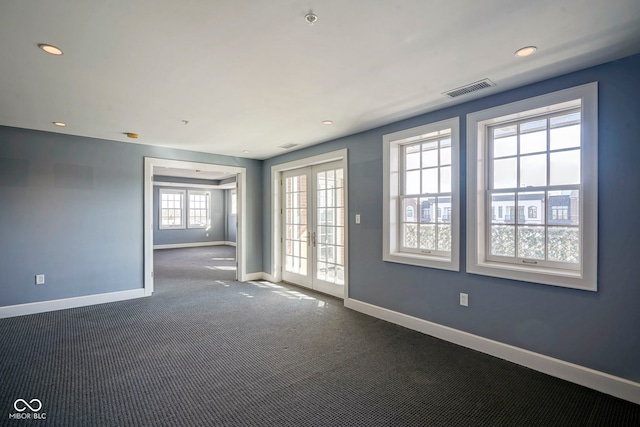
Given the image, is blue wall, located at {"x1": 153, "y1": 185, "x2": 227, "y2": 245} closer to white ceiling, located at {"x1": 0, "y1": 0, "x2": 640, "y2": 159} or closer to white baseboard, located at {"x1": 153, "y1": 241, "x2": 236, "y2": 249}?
white baseboard, located at {"x1": 153, "y1": 241, "x2": 236, "y2": 249}

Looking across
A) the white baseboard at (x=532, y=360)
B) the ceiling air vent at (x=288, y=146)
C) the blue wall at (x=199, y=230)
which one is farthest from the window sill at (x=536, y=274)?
the blue wall at (x=199, y=230)

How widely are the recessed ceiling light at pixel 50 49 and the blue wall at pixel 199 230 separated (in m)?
9.60

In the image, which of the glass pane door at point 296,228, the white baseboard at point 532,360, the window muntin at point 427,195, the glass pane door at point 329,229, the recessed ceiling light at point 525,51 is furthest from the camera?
the glass pane door at point 296,228

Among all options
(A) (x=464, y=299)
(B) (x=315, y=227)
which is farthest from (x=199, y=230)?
(A) (x=464, y=299)

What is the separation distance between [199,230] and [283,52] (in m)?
11.0

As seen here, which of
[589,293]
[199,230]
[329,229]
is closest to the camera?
[589,293]

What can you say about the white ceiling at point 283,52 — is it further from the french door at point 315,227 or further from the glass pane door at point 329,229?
the french door at point 315,227

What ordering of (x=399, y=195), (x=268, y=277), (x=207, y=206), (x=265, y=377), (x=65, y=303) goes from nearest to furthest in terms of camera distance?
(x=265, y=377)
(x=399, y=195)
(x=65, y=303)
(x=268, y=277)
(x=207, y=206)

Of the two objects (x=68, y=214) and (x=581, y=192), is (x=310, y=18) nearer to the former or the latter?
(x=581, y=192)

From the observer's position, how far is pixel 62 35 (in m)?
2.00

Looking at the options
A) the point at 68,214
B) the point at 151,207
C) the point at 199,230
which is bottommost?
the point at 199,230

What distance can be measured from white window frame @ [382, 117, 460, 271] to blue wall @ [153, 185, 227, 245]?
9.73 metres
